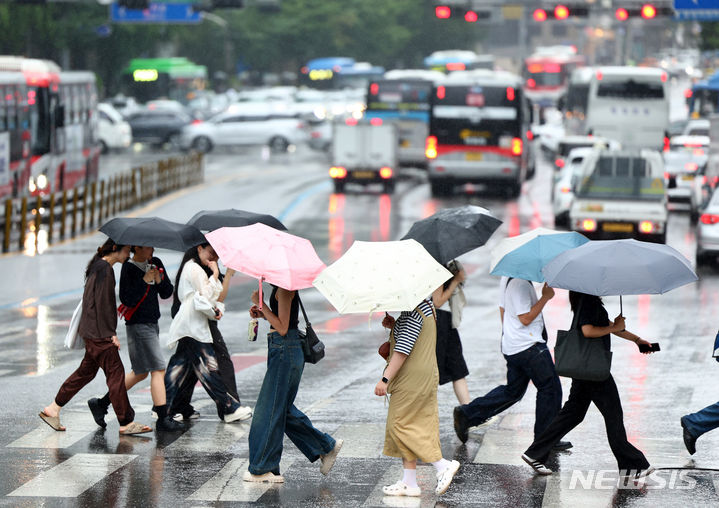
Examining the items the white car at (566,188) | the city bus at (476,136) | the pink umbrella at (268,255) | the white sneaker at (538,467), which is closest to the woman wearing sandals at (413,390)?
the pink umbrella at (268,255)

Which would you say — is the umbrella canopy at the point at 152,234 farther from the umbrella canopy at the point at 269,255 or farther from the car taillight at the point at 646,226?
the car taillight at the point at 646,226

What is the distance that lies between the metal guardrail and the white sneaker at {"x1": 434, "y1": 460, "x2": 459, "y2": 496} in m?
17.2

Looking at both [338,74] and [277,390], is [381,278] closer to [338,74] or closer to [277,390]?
[277,390]

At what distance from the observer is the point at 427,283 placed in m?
8.91

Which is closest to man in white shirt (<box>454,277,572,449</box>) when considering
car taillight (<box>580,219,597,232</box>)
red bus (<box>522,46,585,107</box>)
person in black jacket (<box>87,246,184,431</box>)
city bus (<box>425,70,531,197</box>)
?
person in black jacket (<box>87,246,184,431</box>)

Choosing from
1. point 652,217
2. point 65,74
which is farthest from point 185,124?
point 652,217

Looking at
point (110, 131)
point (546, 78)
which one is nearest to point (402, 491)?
point (110, 131)

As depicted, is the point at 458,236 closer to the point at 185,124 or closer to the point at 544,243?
the point at 544,243

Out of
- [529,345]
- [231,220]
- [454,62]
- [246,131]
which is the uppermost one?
[454,62]

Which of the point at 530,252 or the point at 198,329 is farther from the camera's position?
the point at 198,329

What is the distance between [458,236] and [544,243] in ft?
2.23

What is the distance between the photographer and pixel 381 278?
8922 millimetres

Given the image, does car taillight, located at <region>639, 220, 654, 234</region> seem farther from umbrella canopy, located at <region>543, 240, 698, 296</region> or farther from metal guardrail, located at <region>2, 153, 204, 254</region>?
umbrella canopy, located at <region>543, 240, 698, 296</region>

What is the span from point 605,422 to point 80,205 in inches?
1089
